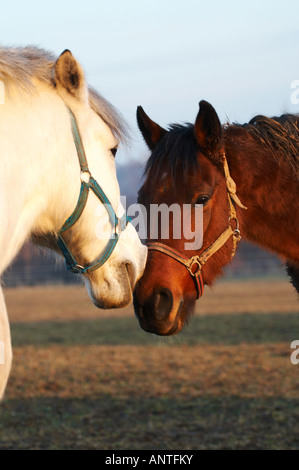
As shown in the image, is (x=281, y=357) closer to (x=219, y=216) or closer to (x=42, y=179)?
(x=219, y=216)

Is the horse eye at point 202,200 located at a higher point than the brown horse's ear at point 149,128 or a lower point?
lower

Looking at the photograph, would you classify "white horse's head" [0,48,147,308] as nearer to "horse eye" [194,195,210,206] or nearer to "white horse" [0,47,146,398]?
"white horse" [0,47,146,398]

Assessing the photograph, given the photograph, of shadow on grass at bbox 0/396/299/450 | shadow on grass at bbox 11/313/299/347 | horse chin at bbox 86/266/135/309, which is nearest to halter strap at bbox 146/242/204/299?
horse chin at bbox 86/266/135/309

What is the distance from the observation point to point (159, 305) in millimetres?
3154

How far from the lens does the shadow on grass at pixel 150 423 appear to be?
17.8 ft

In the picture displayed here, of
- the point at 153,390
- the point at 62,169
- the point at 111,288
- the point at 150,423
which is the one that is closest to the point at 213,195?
the point at 111,288

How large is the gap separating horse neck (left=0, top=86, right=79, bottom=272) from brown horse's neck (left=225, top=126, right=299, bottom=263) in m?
1.36

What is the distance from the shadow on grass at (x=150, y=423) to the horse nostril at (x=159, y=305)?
2.58 meters

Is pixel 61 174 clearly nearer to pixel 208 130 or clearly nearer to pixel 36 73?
pixel 36 73

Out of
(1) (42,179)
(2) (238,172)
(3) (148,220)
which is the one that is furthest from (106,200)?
(2) (238,172)

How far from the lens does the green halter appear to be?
93.0 inches

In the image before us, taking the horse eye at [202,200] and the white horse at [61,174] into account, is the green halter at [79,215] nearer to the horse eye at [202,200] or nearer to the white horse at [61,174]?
the white horse at [61,174]

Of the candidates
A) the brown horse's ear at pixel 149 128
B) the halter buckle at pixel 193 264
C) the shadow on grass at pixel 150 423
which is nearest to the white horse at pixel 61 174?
the halter buckle at pixel 193 264

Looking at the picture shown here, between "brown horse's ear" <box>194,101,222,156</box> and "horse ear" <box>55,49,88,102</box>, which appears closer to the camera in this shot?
"horse ear" <box>55,49,88,102</box>
